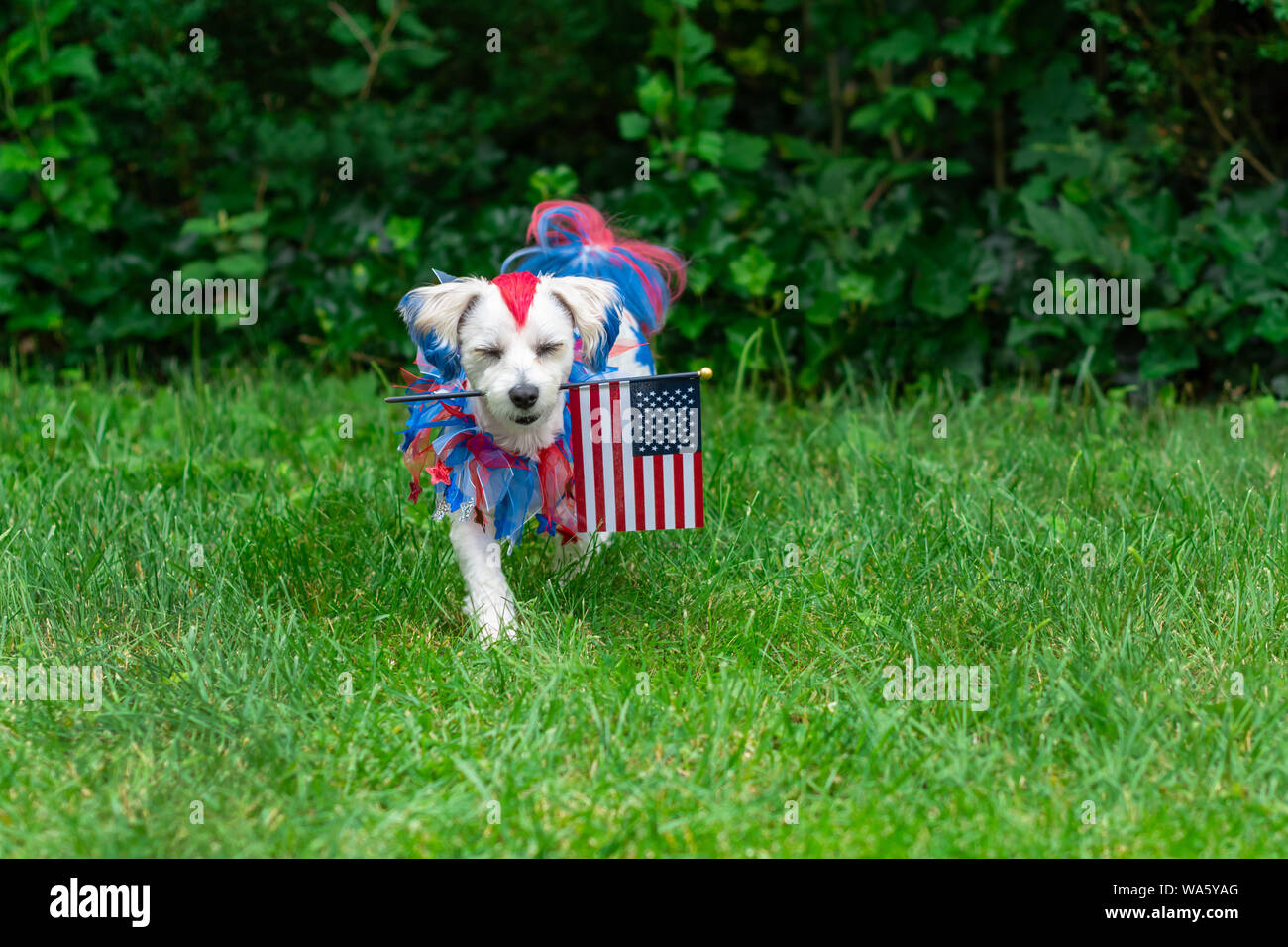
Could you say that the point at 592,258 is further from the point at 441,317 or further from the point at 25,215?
the point at 25,215

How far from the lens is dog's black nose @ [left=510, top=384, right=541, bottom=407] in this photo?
284 cm

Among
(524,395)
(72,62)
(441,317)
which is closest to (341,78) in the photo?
(72,62)

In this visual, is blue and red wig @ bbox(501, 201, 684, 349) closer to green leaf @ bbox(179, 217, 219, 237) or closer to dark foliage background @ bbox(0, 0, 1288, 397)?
dark foliage background @ bbox(0, 0, 1288, 397)

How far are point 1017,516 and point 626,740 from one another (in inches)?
62.1

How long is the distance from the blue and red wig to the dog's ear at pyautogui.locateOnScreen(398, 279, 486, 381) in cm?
58

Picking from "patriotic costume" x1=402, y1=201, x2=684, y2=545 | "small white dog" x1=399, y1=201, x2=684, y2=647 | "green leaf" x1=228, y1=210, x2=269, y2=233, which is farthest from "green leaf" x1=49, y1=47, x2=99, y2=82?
"small white dog" x1=399, y1=201, x2=684, y2=647

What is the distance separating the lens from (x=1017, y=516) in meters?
3.69

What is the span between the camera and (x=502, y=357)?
2920 mm

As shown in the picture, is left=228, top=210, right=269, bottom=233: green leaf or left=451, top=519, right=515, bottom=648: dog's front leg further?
left=228, top=210, right=269, bottom=233: green leaf

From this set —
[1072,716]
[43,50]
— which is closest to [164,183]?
[43,50]

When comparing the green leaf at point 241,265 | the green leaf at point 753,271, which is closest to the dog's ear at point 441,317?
the green leaf at point 753,271

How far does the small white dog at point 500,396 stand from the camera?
291 cm

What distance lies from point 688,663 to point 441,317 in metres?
0.96

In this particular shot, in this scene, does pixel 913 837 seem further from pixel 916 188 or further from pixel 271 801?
pixel 916 188
